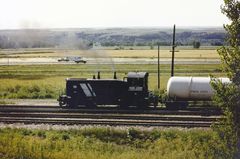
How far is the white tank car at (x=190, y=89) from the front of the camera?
28.8 meters

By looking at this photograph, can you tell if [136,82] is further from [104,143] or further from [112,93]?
[104,143]

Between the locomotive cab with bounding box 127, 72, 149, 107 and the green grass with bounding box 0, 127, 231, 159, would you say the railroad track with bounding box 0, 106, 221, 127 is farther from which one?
the green grass with bounding box 0, 127, 231, 159

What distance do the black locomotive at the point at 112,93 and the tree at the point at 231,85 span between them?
1692cm

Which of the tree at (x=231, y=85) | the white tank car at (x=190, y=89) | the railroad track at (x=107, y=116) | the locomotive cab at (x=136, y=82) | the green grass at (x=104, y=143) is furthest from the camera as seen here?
the locomotive cab at (x=136, y=82)

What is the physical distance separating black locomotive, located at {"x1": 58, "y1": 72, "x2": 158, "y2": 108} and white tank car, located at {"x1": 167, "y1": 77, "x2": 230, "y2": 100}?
1451 mm

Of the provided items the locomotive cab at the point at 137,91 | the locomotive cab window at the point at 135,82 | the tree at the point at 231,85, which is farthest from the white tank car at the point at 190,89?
the tree at the point at 231,85

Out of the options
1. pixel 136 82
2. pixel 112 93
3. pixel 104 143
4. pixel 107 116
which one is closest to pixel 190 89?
pixel 136 82

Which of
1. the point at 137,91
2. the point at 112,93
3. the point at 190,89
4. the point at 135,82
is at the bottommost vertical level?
the point at 112,93

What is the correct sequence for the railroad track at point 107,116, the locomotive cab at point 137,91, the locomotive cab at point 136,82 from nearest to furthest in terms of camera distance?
the railroad track at point 107,116
the locomotive cab at point 137,91
the locomotive cab at point 136,82

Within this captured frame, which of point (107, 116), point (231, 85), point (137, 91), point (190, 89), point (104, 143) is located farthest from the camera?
point (137, 91)

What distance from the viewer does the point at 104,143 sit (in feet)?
68.9

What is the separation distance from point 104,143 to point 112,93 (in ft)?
29.9

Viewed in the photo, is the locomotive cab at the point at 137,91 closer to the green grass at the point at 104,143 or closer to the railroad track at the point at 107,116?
the railroad track at the point at 107,116

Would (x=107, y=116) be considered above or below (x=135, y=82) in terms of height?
below
